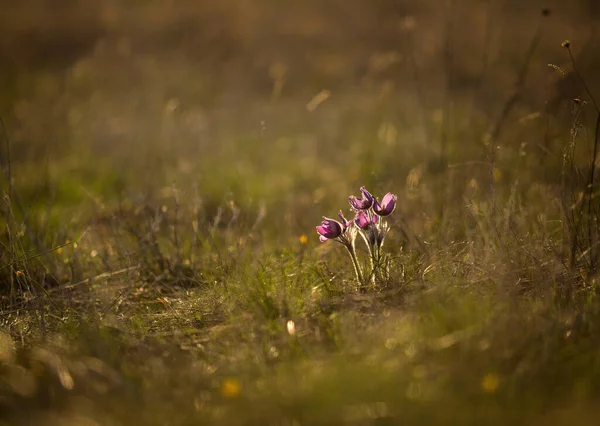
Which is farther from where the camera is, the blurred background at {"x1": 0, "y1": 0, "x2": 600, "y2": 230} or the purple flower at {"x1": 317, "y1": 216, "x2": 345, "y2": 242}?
the blurred background at {"x1": 0, "y1": 0, "x2": 600, "y2": 230}

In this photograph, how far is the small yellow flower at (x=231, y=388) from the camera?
6.71ft

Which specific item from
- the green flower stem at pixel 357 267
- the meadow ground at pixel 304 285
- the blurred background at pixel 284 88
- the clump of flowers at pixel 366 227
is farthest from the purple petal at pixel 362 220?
the blurred background at pixel 284 88

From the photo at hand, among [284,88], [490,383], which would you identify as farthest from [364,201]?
[284,88]

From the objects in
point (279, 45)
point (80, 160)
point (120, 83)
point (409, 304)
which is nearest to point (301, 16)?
point (279, 45)

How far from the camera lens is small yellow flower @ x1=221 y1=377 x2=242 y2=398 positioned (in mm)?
2045

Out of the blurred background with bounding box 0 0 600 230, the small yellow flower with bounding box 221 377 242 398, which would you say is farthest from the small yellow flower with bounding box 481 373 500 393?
the blurred background with bounding box 0 0 600 230

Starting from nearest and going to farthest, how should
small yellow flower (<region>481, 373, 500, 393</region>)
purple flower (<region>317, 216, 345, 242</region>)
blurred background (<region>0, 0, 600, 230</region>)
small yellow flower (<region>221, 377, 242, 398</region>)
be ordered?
1. small yellow flower (<region>481, 373, 500, 393</region>)
2. small yellow flower (<region>221, 377, 242, 398</region>)
3. purple flower (<region>317, 216, 345, 242</region>)
4. blurred background (<region>0, 0, 600, 230</region>)

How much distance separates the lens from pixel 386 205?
2.65 meters

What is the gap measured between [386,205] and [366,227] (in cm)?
12

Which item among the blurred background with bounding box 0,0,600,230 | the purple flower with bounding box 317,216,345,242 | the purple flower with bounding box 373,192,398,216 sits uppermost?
the purple flower with bounding box 373,192,398,216

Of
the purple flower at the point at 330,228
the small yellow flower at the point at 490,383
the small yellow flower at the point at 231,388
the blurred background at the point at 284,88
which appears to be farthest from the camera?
the blurred background at the point at 284,88

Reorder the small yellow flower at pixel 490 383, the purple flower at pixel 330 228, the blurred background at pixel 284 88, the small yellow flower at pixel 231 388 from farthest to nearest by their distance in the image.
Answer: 1. the blurred background at pixel 284 88
2. the purple flower at pixel 330 228
3. the small yellow flower at pixel 231 388
4. the small yellow flower at pixel 490 383

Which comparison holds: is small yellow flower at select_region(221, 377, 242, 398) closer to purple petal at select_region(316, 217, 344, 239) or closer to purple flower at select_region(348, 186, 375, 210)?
purple petal at select_region(316, 217, 344, 239)

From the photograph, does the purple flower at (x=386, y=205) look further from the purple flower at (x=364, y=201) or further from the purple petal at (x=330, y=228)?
the purple petal at (x=330, y=228)
